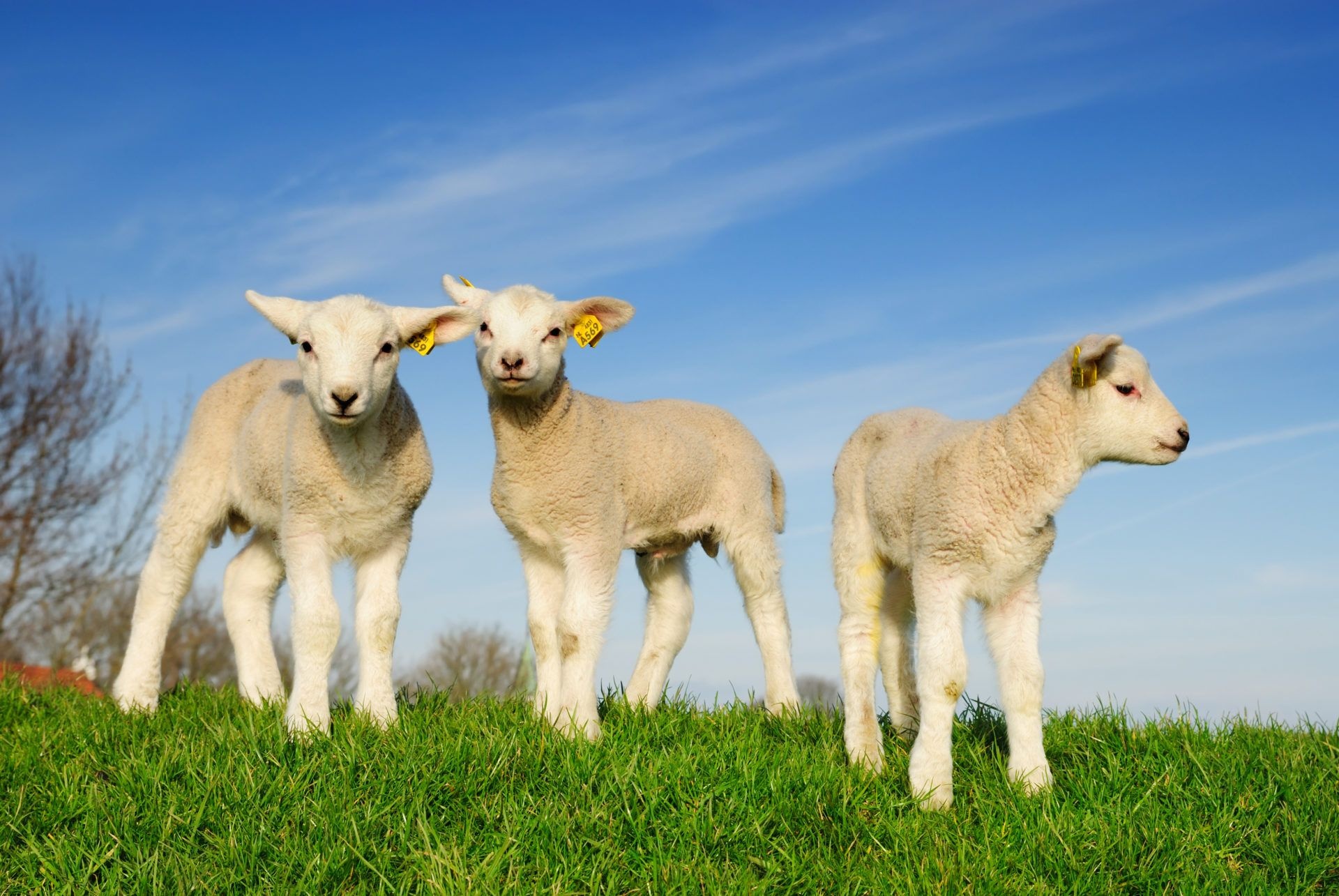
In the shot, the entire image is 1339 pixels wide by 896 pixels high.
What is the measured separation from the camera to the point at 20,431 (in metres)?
18.5

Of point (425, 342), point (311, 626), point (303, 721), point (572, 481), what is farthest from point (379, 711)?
point (425, 342)

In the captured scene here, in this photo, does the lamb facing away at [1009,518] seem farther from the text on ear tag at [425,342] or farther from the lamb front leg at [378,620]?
the text on ear tag at [425,342]

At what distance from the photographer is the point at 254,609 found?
29.1ft

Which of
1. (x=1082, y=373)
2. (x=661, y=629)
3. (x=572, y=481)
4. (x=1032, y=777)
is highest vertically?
(x=1082, y=373)

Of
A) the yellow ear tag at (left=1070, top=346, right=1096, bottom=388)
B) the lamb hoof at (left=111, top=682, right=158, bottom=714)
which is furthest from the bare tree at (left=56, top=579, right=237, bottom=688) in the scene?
the yellow ear tag at (left=1070, top=346, right=1096, bottom=388)

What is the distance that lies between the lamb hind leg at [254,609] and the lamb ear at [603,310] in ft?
10.3

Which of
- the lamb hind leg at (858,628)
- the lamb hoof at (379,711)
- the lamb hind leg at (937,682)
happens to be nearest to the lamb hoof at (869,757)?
the lamb hind leg at (858,628)

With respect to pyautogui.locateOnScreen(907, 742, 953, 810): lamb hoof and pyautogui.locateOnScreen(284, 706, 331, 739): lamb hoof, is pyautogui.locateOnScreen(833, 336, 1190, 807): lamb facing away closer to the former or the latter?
pyautogui.locateOnScreen(907, 742, 953, 810): lamb hoof

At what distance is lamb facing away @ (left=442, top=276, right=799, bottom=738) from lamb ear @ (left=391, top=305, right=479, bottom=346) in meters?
0.11

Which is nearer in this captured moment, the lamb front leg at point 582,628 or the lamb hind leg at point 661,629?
the lamb front leg at point 582,628

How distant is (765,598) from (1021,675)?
9.20 ft

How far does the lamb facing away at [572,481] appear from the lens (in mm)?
7293

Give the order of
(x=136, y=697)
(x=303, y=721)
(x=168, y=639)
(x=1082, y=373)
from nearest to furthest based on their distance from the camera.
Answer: (x=1082, y=373)
(x=303, y=721)
(x=136, y=697)
(x=168, y=639)

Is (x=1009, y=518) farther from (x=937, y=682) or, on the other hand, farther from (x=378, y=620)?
(x=378, y=620)
